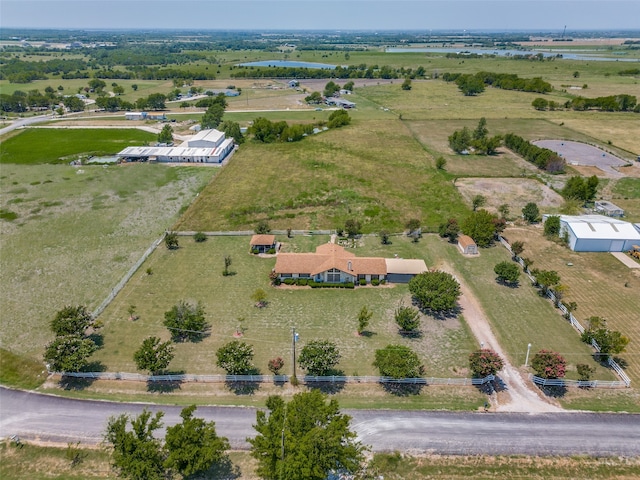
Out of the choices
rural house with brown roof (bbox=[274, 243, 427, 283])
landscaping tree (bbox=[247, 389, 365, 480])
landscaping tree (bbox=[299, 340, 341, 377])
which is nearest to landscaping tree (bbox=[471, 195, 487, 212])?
rural house with brown roof (bbox=[274, 243, 427, 283])

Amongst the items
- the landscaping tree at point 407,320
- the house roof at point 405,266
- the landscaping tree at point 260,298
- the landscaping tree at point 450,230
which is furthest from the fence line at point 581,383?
the landscaping tree at point 260,298

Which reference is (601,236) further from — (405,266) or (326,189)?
(326,189)

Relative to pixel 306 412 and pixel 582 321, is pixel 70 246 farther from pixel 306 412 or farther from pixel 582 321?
pixel 582 321

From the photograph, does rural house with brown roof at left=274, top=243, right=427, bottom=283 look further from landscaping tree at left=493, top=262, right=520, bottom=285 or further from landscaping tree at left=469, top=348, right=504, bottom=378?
landscaping tree at left=469, top=348, right=504, bottom=378

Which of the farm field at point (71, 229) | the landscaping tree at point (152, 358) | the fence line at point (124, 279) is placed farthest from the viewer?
the farm field at point (71, 229)

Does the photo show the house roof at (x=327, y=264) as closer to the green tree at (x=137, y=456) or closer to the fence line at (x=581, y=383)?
the fence line at (x=581, y=383)

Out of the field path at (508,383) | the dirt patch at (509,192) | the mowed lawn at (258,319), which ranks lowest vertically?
the field path at (508,383)

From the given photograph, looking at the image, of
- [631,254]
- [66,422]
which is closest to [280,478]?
[66,422]
